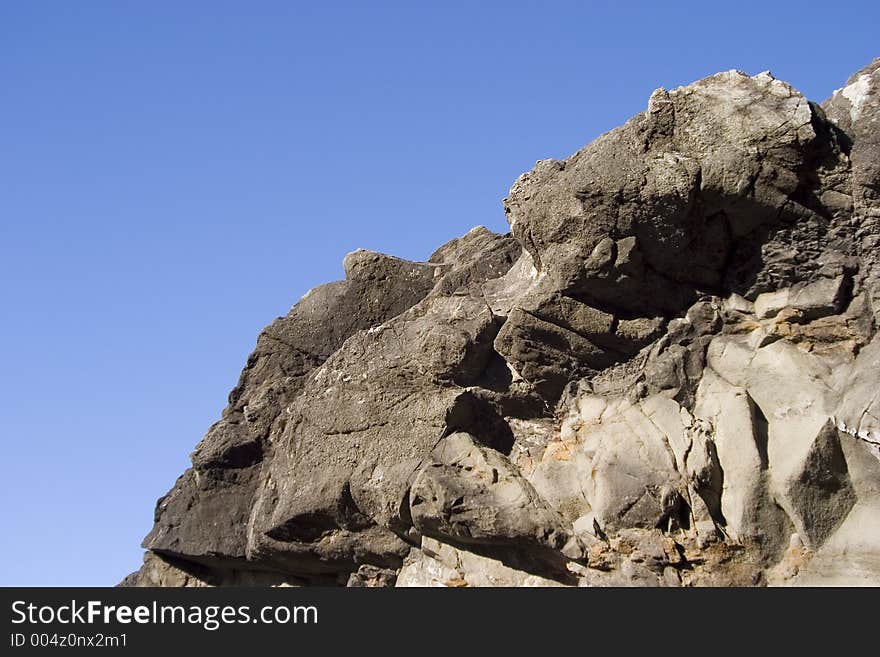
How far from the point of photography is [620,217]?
13141mm

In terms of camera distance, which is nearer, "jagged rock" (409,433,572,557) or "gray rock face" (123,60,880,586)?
"gray rock face" (123,60,880,586)

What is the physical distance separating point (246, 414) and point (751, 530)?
7029mm

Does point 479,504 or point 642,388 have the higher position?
point 642,388

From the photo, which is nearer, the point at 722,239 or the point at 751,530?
the point at 751,530

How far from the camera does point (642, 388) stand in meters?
13.1

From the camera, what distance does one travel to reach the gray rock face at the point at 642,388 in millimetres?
11820

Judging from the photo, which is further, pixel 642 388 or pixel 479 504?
pixel 642 388

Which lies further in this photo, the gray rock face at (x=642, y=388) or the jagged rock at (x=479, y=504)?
the jagged rock at (x=479, y=504)

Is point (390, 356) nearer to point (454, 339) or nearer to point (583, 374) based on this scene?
point (454, 339)

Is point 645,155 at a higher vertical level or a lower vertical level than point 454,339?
higher

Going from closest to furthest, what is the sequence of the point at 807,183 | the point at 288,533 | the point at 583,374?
the point at 807,183
the point at 583,374
the point at 288,533

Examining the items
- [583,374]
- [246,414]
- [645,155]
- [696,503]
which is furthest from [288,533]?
[645,155]

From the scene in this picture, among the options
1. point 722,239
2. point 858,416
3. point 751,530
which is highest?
point 722,239

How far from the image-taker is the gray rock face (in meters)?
11.8
